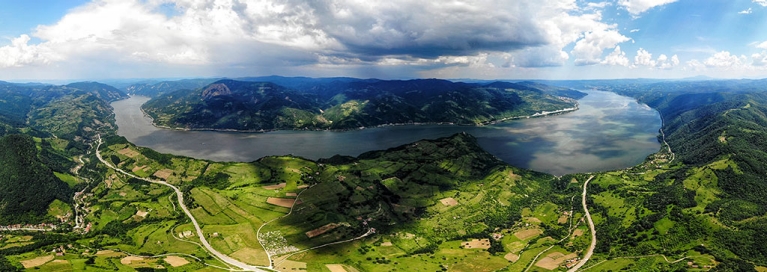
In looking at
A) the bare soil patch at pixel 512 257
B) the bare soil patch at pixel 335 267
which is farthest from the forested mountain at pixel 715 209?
the bare soil patch at pixel 335 267

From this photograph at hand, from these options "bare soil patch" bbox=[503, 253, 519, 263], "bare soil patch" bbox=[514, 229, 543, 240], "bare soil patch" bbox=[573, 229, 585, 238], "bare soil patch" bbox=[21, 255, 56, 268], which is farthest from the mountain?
"bare soil patch" bbox=[573, 229, 585, 238]

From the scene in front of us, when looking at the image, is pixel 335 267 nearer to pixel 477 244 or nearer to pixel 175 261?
pixel 175 261

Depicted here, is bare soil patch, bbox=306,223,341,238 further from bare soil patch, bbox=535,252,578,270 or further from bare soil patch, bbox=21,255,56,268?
bare soil patch, bbox=21,255,56,268

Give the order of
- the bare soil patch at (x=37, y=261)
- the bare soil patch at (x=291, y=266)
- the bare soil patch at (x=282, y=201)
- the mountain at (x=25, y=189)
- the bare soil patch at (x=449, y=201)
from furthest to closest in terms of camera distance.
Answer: the bare soil patch at (x=449, y=201), the bare soil patch at (x=282, y=201), the mountain at (x=25, y=189), the bare soil patch at (x=291, y=266), the bare soil patch at (x=37, y=261)

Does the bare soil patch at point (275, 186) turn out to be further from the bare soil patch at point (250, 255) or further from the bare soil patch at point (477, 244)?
the bare soil patch at point (477, 244)

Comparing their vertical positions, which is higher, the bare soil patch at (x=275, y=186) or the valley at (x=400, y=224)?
the bare soil patch at (x=275, y=186)

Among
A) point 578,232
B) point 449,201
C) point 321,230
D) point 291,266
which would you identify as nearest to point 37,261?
point 291,266

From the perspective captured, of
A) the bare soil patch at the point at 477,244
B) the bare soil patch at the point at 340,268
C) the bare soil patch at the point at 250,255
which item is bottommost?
the bare soil patch at the point at 477,244

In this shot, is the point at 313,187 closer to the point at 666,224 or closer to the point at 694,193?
the point at 666,224
